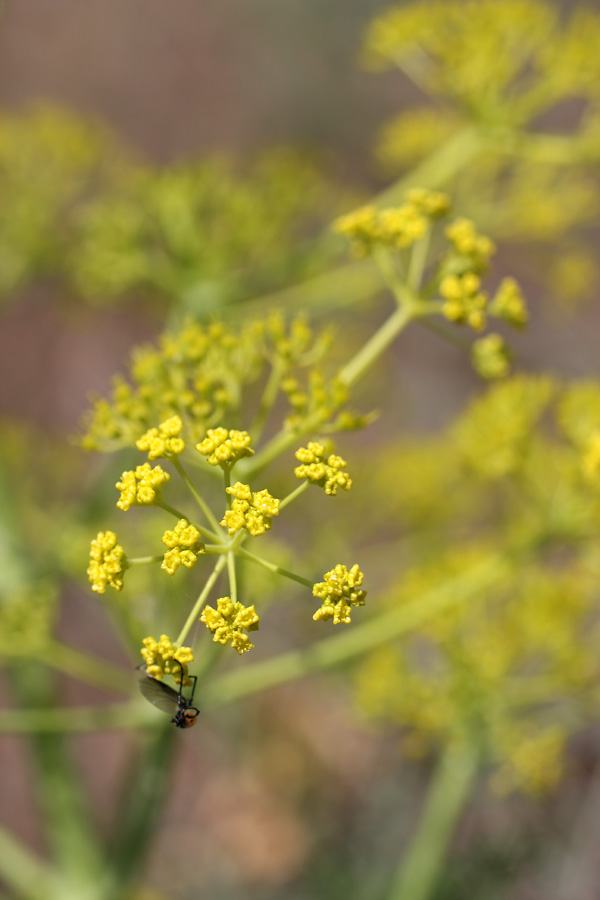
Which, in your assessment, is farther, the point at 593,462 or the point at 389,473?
the point at 389,473

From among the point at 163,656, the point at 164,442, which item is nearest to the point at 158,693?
the point at 163,656

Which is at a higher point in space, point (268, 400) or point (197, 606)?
point (268, 400)

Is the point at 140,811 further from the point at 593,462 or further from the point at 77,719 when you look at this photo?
the point at 593,462

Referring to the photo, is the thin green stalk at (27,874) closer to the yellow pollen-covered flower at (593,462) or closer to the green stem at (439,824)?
the green stem at (439,824)

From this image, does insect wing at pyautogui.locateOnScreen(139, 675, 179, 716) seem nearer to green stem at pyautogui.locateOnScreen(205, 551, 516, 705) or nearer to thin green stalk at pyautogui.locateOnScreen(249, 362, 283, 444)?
thin green stalk at pyautogui.locateOnScreen(249, 362, 283, 444)

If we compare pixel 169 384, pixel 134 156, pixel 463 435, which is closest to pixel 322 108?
pixel 134 156

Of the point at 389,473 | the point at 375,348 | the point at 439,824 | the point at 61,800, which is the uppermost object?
A: the point at 389,473
